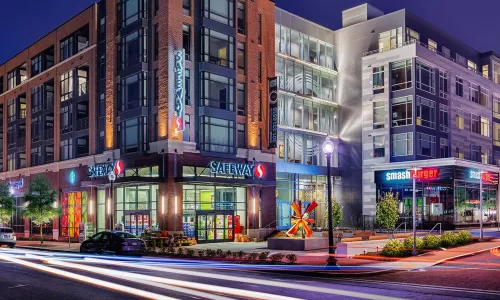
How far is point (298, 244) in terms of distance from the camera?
33031mm

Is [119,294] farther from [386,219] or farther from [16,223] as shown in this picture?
[16,223]

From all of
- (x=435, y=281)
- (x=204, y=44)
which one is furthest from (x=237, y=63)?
(x=435, y=281)

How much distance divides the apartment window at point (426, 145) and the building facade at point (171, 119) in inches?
658

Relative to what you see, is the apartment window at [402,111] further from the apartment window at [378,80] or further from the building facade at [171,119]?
the building facade at [171,119]

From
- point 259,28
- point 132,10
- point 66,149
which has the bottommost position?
point 66,149

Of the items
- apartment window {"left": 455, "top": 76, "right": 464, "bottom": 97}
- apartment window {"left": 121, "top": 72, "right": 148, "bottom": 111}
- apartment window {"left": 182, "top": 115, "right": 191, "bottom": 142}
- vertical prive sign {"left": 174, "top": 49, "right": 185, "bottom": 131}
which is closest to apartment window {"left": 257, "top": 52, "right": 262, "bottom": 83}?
apartment window {"left": 182, "top": 115, "right": 191, "bottom": 142}

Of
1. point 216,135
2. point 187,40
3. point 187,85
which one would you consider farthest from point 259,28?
point 216,135

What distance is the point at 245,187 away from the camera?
46188 mm

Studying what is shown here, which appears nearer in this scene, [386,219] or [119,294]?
[119,294]

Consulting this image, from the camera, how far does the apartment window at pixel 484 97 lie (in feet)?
222

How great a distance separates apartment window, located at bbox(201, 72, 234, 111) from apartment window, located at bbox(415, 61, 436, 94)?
20976 millimetres

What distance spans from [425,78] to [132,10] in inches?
1194

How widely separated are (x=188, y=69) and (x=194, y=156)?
686 cm

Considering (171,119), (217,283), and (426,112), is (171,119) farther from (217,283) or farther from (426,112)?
(426,112)
